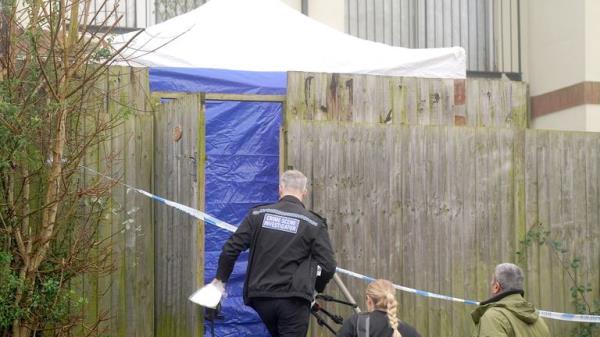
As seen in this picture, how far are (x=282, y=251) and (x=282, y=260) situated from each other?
64mm

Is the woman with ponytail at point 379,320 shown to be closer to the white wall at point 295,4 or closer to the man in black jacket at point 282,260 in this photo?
the man in black jacket at point 282,260

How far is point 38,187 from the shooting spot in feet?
26.8

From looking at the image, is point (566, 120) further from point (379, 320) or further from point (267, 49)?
point (379, 320)

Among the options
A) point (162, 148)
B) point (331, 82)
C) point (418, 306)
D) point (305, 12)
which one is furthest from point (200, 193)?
point (305, 12)

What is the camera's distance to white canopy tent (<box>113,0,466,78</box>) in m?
10.0

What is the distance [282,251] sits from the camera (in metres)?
7.07

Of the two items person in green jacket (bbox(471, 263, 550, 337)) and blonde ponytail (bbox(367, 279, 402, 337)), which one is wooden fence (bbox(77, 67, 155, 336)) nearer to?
blonde ponytail (bbox(367, 279, 402, 337))

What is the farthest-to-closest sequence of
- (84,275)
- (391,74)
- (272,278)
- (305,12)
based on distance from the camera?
(305,12) → (391,74) → (84,275) → (272,278)

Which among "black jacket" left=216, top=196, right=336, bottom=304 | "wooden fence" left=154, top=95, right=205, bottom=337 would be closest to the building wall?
"wooden fence" left=154, top=95, right=205, bottom=337

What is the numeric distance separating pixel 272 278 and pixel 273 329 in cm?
A: 43

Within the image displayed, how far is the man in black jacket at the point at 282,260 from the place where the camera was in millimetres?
7051

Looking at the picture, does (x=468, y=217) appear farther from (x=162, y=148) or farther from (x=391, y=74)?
(x=162, y=148)

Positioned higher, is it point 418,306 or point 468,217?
point 468,217

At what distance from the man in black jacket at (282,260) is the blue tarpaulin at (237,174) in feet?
5.66
